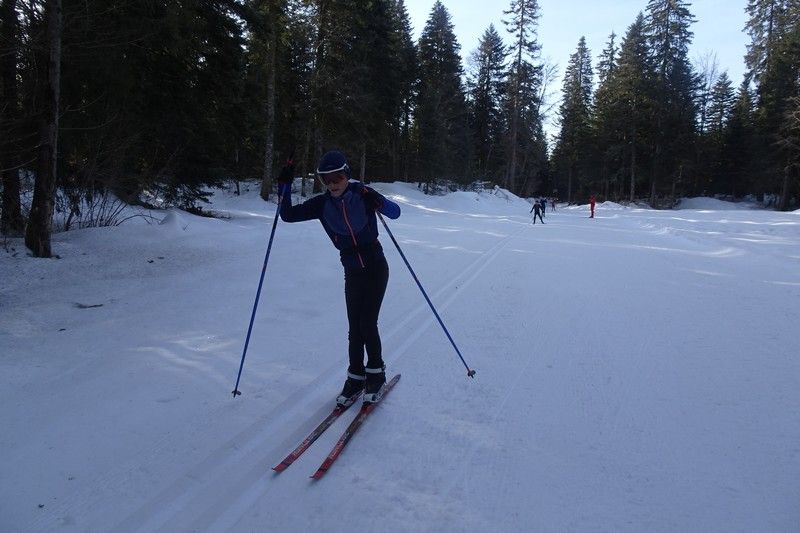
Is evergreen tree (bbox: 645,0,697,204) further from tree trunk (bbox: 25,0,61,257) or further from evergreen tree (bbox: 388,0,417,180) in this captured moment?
tree trunk (bbox: 25,0,61,257)

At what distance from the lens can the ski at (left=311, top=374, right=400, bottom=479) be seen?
3.00 m

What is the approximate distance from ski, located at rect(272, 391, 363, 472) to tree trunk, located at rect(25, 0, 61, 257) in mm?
6786

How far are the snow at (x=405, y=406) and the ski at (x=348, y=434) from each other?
0.06m

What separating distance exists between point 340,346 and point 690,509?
11.8 feet

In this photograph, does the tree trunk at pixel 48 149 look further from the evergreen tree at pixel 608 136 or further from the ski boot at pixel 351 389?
the evergreen tree at pixel 608 136

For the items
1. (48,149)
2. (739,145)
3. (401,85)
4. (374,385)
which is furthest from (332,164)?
(739,145)

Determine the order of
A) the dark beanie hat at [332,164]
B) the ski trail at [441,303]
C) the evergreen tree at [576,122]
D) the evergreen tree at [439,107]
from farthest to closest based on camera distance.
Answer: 1. the evergreen tree at [576,122]
2. the evergreen tree at [439,107]
3. the ski trail at [441,303]
4. the dark beanie hat at [332,164]

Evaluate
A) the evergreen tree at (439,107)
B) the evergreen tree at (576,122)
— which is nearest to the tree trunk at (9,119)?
the evergreen tree at (439,107)

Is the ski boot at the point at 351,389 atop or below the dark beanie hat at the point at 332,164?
below

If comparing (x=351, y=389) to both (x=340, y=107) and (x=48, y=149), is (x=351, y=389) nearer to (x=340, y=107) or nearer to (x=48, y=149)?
(x=48, y=149)

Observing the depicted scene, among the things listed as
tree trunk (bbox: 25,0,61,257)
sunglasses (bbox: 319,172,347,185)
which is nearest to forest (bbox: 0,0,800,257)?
tree trunk (bbox: 25,0,61,257)

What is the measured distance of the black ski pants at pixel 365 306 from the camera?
394 centimetres

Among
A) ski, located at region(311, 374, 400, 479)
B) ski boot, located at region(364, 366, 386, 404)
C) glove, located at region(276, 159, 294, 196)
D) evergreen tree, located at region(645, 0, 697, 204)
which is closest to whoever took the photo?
ski, located at region(311, 374, 400, 479)

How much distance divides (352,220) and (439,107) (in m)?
33.6
